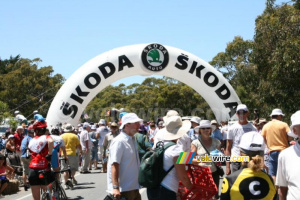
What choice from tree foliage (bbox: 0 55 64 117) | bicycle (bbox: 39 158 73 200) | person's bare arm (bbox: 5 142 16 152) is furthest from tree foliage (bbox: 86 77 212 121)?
bicycle (bbox: 39 158 73 200)

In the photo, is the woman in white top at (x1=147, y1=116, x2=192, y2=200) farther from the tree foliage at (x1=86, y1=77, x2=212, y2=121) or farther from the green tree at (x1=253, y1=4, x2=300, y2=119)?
the tree foliage at (x1=86, y1=77, x2=212, y2=121)

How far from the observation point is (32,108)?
57656mm

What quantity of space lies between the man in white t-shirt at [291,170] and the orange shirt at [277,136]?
16.5 ft

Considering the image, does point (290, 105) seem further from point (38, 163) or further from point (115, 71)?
point (38, 163)

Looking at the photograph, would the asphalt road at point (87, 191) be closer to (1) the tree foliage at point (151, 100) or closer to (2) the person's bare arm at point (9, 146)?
(2) the person's bare arm at point (9, 146)

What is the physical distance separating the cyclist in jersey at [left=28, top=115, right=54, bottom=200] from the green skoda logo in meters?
14.0

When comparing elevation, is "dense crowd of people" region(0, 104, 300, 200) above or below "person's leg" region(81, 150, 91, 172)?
above

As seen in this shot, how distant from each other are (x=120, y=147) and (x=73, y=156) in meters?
7.56

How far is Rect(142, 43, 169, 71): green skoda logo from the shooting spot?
22156mm

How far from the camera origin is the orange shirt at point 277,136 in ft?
29.9

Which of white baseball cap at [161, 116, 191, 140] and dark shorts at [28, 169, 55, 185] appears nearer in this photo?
white baseball cap at [161, 116, 191, 140]

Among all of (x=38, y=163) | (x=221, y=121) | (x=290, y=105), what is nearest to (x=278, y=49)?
(x=290, y=105)

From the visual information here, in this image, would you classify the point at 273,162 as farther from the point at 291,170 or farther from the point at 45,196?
the point at 291,170

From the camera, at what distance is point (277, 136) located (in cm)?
916
